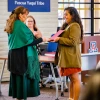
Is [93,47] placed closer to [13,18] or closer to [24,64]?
[24,64]

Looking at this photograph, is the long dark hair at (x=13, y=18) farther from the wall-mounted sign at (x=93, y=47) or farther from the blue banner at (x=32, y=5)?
the blue banner at (x=32, y=5)

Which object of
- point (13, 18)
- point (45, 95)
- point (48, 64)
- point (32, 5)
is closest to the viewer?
point (13, 18)

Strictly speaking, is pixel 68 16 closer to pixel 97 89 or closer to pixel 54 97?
pixel 54 97

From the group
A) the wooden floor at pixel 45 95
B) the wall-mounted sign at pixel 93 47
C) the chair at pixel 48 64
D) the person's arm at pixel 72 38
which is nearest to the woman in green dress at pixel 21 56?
the person's arm at pixel 72 38

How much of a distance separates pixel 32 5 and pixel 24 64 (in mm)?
3045

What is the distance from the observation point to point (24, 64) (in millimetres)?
→ 3508

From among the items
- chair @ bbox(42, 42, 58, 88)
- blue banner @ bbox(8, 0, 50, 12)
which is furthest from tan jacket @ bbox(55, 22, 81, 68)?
blue banner @ bbox(8, 0, 50, 12)

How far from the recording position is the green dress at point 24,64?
135 inches

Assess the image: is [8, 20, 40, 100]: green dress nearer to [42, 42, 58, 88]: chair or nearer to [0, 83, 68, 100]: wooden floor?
[0, 83, 68, 100]: wooden floor

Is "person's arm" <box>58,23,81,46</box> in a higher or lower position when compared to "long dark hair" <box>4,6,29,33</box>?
lower

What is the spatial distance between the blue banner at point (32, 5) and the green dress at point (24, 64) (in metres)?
2.78

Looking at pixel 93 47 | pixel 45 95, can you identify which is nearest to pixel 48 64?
pixel 45 95

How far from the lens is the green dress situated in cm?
342

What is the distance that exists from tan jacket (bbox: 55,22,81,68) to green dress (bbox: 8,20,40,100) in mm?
363
